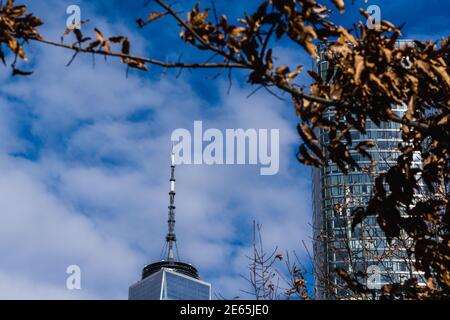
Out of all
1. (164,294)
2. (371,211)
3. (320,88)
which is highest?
(164,294)

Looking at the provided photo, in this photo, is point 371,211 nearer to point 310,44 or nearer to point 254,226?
point 310,44

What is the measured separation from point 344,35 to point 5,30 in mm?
2247

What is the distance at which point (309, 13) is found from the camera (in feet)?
14.5

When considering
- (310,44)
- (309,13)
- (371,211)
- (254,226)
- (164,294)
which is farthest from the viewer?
(164,294)

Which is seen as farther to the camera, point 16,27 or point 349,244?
point 349,244

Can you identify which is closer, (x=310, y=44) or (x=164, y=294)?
(x=310, y=44)

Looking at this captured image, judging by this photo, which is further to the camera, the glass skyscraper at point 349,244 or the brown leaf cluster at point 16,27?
the glass skyscraper at point 349,244

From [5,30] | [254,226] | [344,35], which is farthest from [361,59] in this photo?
[254,226]

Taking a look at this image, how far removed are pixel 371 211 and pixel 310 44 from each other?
1.37 m

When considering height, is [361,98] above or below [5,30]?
below

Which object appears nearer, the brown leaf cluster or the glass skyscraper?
the brown leaf cluster

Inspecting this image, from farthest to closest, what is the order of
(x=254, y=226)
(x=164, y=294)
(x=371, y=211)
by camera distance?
(x=164, y=294), (x=254, y=226), (x=371, y=211)
